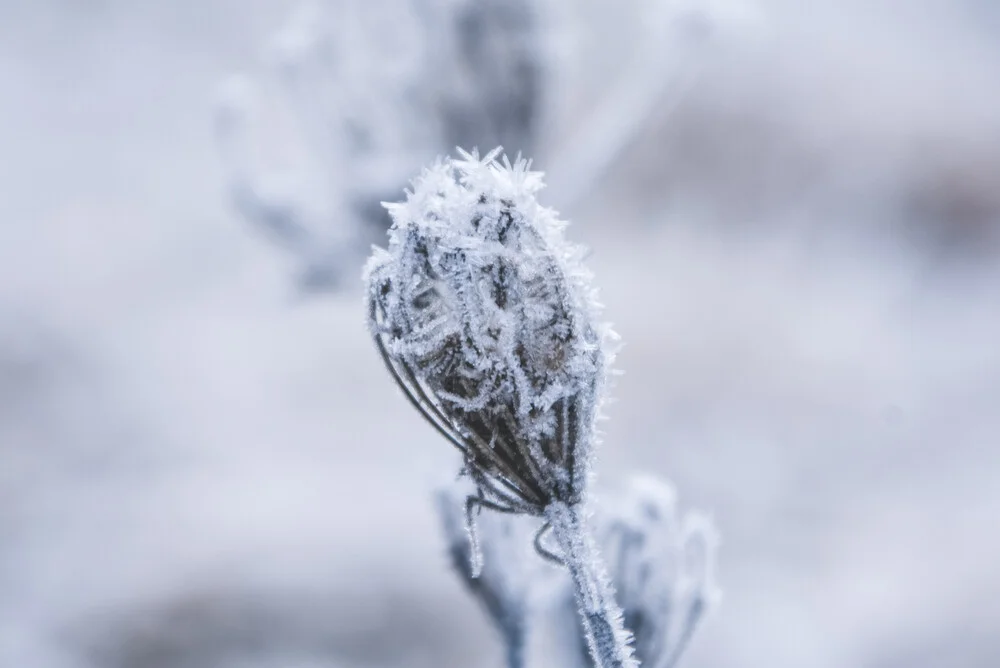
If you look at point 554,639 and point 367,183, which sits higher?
point 367,183

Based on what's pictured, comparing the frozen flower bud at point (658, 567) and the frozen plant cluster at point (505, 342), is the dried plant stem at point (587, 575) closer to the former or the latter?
the frozen plant cluster at point (505, 342)

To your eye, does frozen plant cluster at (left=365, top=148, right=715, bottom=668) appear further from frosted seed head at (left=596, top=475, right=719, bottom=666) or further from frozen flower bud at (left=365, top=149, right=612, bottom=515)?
frosted seed head at (left=596, top=475, right=719, bottom=666)

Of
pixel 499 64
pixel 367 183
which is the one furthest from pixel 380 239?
pixel 499 64

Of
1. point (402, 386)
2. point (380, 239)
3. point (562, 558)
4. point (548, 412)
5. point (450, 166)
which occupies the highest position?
point (380, 239)

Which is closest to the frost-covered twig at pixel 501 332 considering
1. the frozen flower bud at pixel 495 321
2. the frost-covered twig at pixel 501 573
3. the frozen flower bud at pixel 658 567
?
the frozen flower bud at pixel 495 321

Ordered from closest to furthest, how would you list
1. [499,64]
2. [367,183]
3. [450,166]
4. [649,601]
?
[450,166], [649,601], [499,64], [367,183]

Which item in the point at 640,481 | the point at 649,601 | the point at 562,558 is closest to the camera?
the point at 562,558

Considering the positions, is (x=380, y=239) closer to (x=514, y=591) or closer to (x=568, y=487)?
(x=514, y=591)
